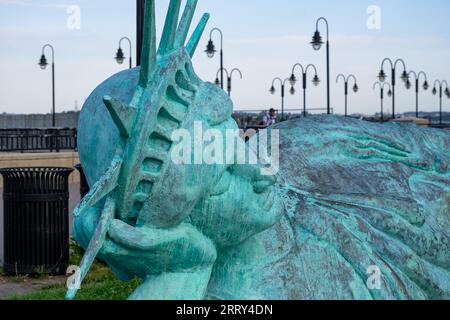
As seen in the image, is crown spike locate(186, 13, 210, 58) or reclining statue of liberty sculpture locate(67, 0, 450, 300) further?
crown spike locate(186, 13, 210, 58)

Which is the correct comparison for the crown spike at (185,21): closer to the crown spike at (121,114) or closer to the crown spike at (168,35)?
the crown spike at (168,35)

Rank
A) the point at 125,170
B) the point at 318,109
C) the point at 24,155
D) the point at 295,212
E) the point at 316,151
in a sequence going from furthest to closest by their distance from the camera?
the point at 318,109 < the point at 24,155 < the point at 316,151 < the point at 295,212 < the point at 125,170

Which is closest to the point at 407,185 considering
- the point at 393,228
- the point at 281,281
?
the point at 393,228

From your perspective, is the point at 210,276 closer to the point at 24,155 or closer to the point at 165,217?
the point at 165,217

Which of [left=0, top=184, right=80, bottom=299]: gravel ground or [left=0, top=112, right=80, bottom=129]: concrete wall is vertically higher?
[left=0, top=112, right=80, bottom=129]: concrete wall

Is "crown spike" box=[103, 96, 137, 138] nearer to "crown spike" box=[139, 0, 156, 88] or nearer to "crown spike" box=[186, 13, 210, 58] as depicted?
"crown spike" box=[139, 0, 156, 88]

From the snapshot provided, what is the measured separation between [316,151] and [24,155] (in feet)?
51.4

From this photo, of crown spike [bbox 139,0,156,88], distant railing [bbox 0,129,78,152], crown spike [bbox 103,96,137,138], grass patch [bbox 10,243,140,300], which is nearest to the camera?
crown spike [bbox 103,96,137,138]

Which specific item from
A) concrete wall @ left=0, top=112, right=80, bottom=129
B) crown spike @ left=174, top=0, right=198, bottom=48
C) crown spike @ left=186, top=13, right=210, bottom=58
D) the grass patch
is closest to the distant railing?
the grass patch

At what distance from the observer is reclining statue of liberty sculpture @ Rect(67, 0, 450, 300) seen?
2.55 metres

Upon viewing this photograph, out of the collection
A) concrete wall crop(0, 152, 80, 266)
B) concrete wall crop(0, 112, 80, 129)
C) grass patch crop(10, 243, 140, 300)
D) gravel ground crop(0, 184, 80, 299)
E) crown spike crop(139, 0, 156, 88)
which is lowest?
gravel ground crop(0, 184, 80, 299)

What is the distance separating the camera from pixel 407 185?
12.0 feet

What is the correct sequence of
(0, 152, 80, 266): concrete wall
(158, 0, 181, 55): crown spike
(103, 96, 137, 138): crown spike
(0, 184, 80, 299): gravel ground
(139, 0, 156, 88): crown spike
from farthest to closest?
(0, 152, 80, 266): concrete wall < (0, 184, 80, 299): gravel ground < (158, 0, 181, 55): crown spike < (139, 0, 156, 88): crown spike < (103, 96, 137, 138): crown spike

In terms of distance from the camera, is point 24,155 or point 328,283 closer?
point 328,283
